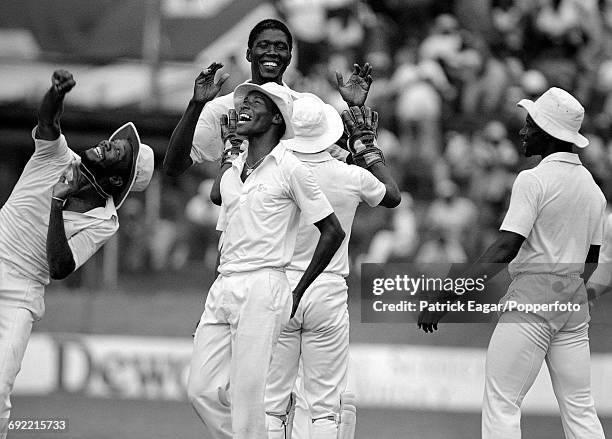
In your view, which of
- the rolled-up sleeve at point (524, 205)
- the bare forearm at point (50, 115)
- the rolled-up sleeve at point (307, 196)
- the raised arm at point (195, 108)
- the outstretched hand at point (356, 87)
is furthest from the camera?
the outstretched hand at point (356, 87)

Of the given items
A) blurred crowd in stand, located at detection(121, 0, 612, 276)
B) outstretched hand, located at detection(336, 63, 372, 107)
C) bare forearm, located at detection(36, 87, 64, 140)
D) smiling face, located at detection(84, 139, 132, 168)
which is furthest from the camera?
blurred crowd in stand, located at detection(121, 0, 612, 276)

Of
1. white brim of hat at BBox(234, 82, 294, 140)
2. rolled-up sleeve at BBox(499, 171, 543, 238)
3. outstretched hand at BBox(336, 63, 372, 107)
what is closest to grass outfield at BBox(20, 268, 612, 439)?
outstretched hand at BBox(336, 63, 372, 107)

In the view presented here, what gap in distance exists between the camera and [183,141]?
820cm

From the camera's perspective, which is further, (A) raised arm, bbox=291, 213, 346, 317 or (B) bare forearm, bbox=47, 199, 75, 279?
(B) bare forearm, bbox=47, 199, 75, 279

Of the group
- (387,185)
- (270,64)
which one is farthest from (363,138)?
(270,64)

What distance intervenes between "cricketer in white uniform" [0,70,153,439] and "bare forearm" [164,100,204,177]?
0.95ft

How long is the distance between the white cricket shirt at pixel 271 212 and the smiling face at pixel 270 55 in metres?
1.19

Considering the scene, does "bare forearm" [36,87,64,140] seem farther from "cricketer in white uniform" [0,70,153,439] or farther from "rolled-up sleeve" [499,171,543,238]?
"rolled-up sleeve" [499,171,543,238]

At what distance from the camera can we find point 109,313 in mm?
12922

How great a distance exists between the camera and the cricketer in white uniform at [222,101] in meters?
8.20

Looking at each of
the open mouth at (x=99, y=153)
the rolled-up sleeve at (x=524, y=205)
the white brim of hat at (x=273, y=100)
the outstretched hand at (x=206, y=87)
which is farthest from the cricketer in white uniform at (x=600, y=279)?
the open mouth at (x=99, y=153)

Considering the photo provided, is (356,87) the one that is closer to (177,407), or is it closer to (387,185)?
(387,185)

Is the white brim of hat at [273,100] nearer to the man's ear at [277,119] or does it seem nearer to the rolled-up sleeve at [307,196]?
the man's ear at [277,119]

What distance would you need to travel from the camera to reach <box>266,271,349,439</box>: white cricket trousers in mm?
7793
